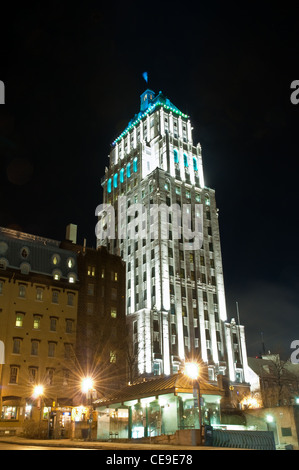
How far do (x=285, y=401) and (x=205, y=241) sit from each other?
123 feet

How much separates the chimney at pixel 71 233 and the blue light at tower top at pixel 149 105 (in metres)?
44.6

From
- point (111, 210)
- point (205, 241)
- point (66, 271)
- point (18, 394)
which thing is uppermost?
point (111, 210)

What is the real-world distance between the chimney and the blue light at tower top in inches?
1757

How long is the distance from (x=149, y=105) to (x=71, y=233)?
5374 cm

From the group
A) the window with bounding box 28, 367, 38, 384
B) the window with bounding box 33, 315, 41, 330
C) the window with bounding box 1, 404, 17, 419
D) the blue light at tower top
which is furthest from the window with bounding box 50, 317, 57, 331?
the blue light at tower top

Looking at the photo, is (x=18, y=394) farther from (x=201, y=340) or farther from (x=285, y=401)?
(x=285, y=401)

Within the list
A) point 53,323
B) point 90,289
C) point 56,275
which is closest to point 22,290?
point 56,275

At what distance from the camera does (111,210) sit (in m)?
110

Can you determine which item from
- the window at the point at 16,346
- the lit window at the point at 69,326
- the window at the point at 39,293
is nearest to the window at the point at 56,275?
the window at the point at 39,293

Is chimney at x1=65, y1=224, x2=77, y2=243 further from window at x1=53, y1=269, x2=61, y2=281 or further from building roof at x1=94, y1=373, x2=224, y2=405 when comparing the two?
building roof at x1=94, y1=373, x2=224, y2=405

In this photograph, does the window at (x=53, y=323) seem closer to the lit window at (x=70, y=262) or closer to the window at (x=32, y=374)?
the window at (x=32, y=374)

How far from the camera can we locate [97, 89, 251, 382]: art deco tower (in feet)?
275
